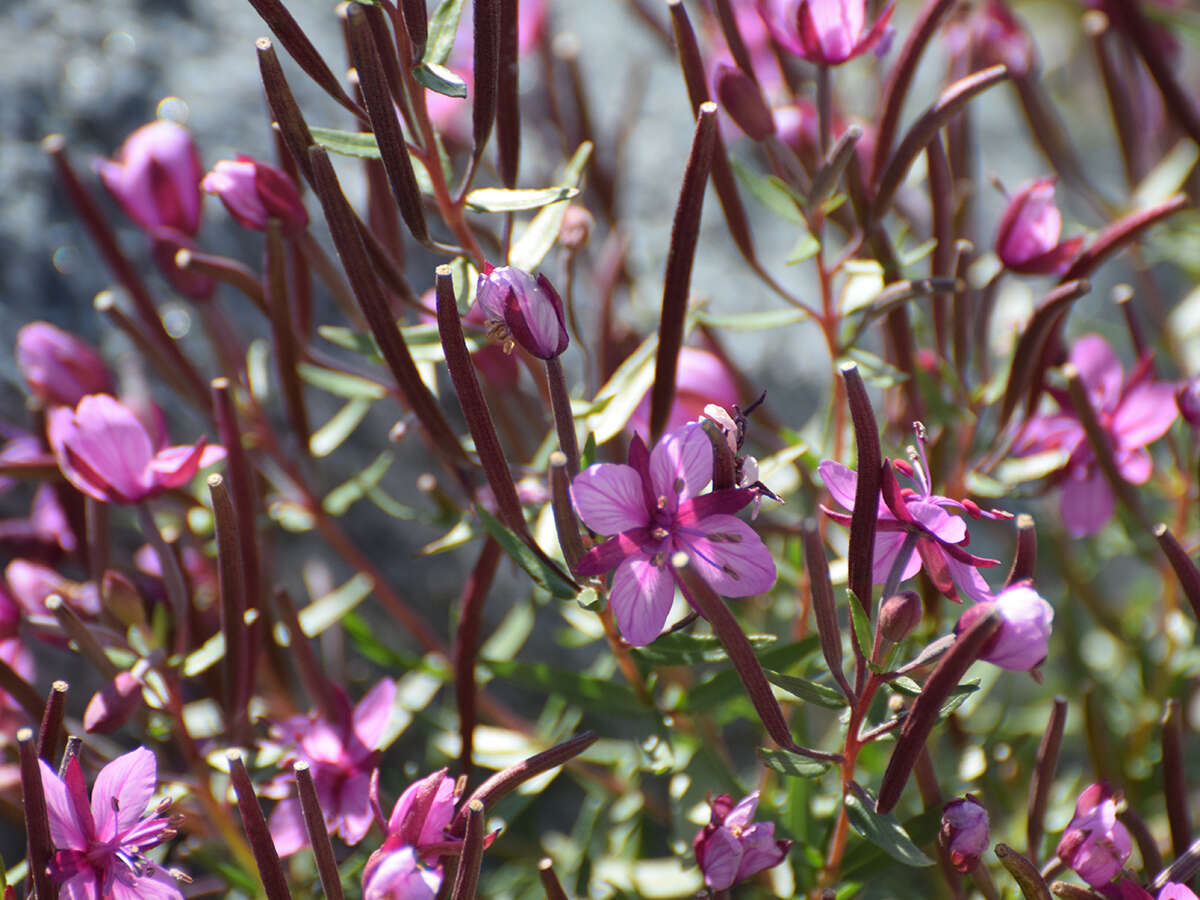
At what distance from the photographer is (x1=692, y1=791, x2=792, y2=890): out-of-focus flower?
1.71ft

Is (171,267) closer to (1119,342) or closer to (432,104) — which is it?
(432,104)

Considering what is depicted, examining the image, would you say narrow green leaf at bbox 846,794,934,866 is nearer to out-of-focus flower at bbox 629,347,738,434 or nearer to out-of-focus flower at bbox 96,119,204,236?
out-of-focus flower at bbox 629,347,738,434

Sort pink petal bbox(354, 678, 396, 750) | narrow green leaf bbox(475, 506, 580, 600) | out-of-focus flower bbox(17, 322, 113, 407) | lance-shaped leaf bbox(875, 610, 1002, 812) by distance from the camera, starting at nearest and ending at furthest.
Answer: lance-shaped leaf bbox(875, 610, 1002, 812)
narrow green leaf bbox(475, 506, 580, 600)
pink petal bbox(354, 678, 396, 750)
out-of-focus flower bbox(17, 322, 113, 407)

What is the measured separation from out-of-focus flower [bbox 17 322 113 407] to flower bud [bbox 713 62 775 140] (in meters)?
0.51

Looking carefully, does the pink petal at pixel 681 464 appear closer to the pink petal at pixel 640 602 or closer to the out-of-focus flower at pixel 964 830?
the pink petal at pixel 640 602

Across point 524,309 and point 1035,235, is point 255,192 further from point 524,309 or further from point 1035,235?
point 1035,235

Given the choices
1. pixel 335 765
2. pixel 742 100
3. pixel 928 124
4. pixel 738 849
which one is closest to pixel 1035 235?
pixel 928 124

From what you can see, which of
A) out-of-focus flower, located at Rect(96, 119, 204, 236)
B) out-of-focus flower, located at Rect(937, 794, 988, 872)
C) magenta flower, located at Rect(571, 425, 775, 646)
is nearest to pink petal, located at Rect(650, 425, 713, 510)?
magenta flower, located at Rect(571, 425, 775, 646)

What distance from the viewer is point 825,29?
24.6 inches

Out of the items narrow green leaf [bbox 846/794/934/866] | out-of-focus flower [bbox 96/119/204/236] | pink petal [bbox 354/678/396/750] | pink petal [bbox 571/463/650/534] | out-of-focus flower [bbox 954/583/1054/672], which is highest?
out-of-focus flower [bbox 96/119/204/236]

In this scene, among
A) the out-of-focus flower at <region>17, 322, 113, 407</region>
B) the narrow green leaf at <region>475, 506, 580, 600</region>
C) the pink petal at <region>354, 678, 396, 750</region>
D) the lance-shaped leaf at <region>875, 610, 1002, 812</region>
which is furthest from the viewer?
the out-of-focus flower at <region>17, 322, 113, 407</region>

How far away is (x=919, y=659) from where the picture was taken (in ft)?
1.59

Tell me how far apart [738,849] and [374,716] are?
25 centimetres

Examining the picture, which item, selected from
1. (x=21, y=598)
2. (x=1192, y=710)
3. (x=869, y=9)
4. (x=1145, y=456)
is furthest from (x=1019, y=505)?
(x=21, y=598)
